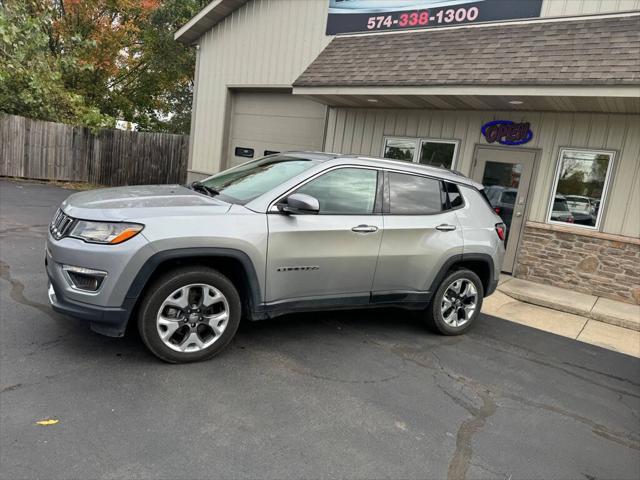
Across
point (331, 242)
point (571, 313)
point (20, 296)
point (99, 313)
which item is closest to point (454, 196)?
point (331, 242)

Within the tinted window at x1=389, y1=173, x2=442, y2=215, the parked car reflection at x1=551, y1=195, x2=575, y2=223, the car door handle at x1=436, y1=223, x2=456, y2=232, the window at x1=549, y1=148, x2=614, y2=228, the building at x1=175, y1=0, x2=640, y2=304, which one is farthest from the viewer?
the parked car reflection at x1=551, y1=195, x2=575, y2=223

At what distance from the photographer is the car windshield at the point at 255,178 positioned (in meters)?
4.21

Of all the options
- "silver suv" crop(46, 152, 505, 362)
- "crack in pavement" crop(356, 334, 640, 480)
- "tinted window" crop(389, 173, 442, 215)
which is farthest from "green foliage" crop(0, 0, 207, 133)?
"crack in pavement" crop(356, 334, 640, 480)

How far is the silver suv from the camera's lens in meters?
3.50

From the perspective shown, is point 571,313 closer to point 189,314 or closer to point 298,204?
point 298,204

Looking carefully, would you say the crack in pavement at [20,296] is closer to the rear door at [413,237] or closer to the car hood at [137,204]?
the car hood at [137,204]

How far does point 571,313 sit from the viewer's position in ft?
22.8

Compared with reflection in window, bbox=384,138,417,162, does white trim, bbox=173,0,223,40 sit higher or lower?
higher

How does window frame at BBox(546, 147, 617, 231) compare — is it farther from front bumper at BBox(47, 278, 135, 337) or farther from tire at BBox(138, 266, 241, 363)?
front bumper at BBox(47, 278, 135, 337)

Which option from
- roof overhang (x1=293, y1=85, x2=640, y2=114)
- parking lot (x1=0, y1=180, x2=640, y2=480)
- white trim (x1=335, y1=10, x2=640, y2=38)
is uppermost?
white trim (x1=335, y1=10, x2=640, y2=38)

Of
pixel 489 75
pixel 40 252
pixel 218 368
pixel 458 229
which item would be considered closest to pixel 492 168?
pixel 489 75

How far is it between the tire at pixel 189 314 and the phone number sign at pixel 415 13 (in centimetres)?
740

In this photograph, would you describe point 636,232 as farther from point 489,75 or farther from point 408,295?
point 408,295

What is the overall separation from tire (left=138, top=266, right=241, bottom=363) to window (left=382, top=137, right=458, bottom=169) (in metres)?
5.87
